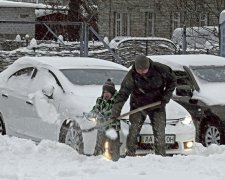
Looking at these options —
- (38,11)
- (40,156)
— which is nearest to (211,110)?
(40,156)

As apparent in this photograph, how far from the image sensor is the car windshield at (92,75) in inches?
351

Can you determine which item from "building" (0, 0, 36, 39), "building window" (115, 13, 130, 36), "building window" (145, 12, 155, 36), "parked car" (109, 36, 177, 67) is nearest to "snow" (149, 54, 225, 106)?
"parked car" (109, 36, 177, 67)

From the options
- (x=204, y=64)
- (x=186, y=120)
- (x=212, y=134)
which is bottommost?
(x=212, y=134)

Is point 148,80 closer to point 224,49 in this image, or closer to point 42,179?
point 42,179

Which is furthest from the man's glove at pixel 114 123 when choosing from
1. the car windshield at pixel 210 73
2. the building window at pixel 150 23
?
the building window at pixel 150 23

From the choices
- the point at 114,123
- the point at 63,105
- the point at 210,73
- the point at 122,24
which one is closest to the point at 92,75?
the point at 63,105

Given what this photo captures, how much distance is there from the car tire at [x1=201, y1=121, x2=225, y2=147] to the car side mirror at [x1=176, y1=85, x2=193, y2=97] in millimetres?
662

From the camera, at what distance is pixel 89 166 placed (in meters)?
6.32

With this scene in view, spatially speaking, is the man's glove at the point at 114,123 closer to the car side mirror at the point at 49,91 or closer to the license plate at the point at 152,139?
the license plate at the point at 152,139

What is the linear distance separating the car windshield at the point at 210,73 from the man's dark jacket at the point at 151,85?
8.28ft

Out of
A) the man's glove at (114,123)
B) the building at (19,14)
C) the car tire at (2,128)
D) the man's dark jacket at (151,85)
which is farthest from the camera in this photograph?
the building at (19,14)

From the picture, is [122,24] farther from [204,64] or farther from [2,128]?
[2,128]

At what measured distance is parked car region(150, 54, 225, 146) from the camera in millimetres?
9398

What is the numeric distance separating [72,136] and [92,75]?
156 centimetres
